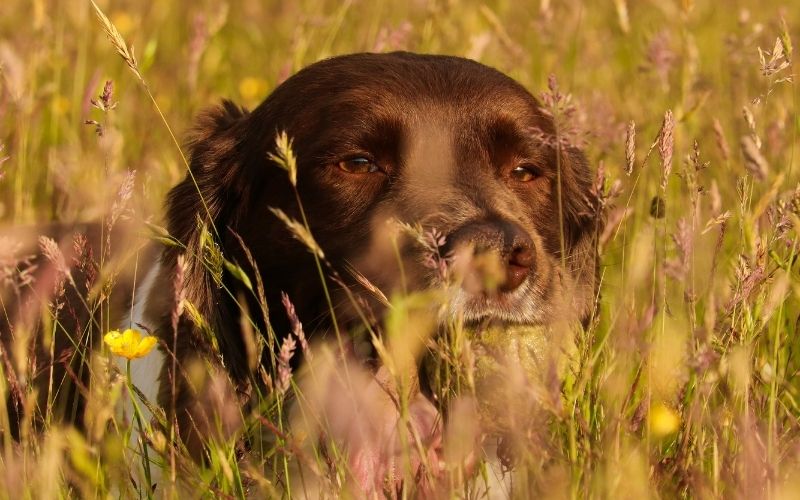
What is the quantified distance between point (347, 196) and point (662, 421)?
1251 mm

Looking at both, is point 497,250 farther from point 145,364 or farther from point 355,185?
point 145,364

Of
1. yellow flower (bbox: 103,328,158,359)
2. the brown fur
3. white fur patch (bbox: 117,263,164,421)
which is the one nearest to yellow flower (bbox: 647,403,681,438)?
the brown fur

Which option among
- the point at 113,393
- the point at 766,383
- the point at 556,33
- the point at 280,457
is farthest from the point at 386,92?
the point at 556,33

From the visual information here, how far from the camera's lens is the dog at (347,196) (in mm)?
3076

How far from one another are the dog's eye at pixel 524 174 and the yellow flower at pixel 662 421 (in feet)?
3.71

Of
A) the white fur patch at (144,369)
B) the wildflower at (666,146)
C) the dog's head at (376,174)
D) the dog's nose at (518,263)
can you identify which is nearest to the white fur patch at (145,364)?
the white fur patch at (144,369)

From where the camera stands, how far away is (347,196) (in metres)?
3.25

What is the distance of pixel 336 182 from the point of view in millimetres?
3266

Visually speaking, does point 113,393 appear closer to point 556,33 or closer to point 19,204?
point 19,204

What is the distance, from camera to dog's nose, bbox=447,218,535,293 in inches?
101

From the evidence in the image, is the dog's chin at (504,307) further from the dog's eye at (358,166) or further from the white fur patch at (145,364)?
the white fur patch at (145,364)

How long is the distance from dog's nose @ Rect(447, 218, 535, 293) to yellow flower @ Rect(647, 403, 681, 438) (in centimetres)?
44

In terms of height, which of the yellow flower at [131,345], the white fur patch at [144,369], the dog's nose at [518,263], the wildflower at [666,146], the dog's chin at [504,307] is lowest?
the white fur patch at [144,369]

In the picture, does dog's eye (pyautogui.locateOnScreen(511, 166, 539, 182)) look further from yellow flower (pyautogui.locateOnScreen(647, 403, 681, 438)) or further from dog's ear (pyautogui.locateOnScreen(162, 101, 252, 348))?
yellow flower (pyautogui.locateOnScreen(647, 403, 681, 438))
